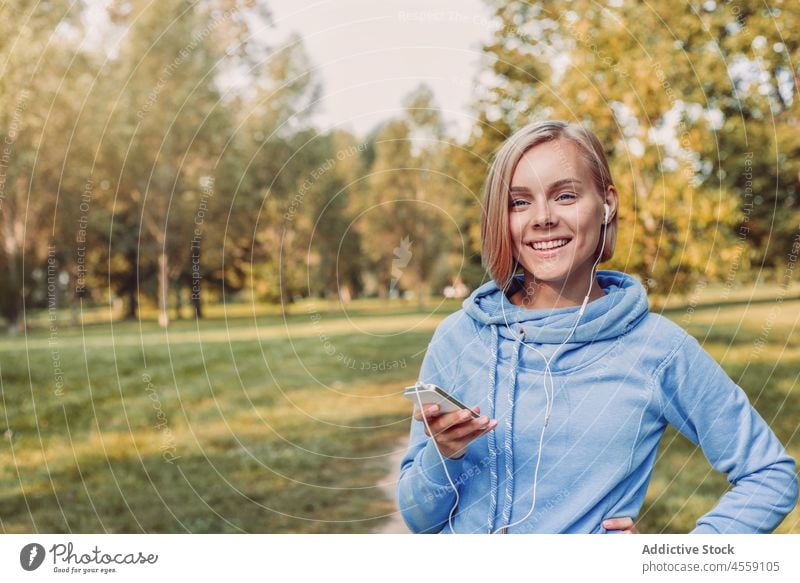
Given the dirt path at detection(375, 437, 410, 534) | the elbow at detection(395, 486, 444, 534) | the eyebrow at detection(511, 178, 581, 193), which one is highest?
the eyebrow at detection(511, 178, 581, 193)

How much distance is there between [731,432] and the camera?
1.55 metres

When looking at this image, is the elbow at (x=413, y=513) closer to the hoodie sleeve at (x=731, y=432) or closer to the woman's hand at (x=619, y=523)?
the woman's hand at (x=619, y=523)

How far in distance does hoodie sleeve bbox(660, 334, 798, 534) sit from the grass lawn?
167 cm

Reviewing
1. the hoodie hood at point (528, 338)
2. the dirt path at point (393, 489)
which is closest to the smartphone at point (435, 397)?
the hoodie hood at point (528, 338)

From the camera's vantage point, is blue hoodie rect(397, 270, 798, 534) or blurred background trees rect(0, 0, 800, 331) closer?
blue hoodie rect(397, 270, 798, 534)

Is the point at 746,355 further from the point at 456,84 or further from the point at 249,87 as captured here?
the point at 249,87

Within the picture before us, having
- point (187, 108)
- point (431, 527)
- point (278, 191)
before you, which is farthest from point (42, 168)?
point (431, 527)

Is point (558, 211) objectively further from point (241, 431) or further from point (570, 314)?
point (241, 431)

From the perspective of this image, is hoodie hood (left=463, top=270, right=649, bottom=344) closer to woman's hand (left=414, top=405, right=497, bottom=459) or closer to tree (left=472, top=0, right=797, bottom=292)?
woman's hand (left=414, top=405, right=497, bottom=459)

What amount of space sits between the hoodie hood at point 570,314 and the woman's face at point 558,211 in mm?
68

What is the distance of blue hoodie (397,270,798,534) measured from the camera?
1.55 m

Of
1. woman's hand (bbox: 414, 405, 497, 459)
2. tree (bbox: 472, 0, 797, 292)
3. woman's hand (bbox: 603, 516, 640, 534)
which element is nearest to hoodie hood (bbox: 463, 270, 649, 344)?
woman's hand (bbox: 414, 405, 497, 459)

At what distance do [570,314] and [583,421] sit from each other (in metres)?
0.21
